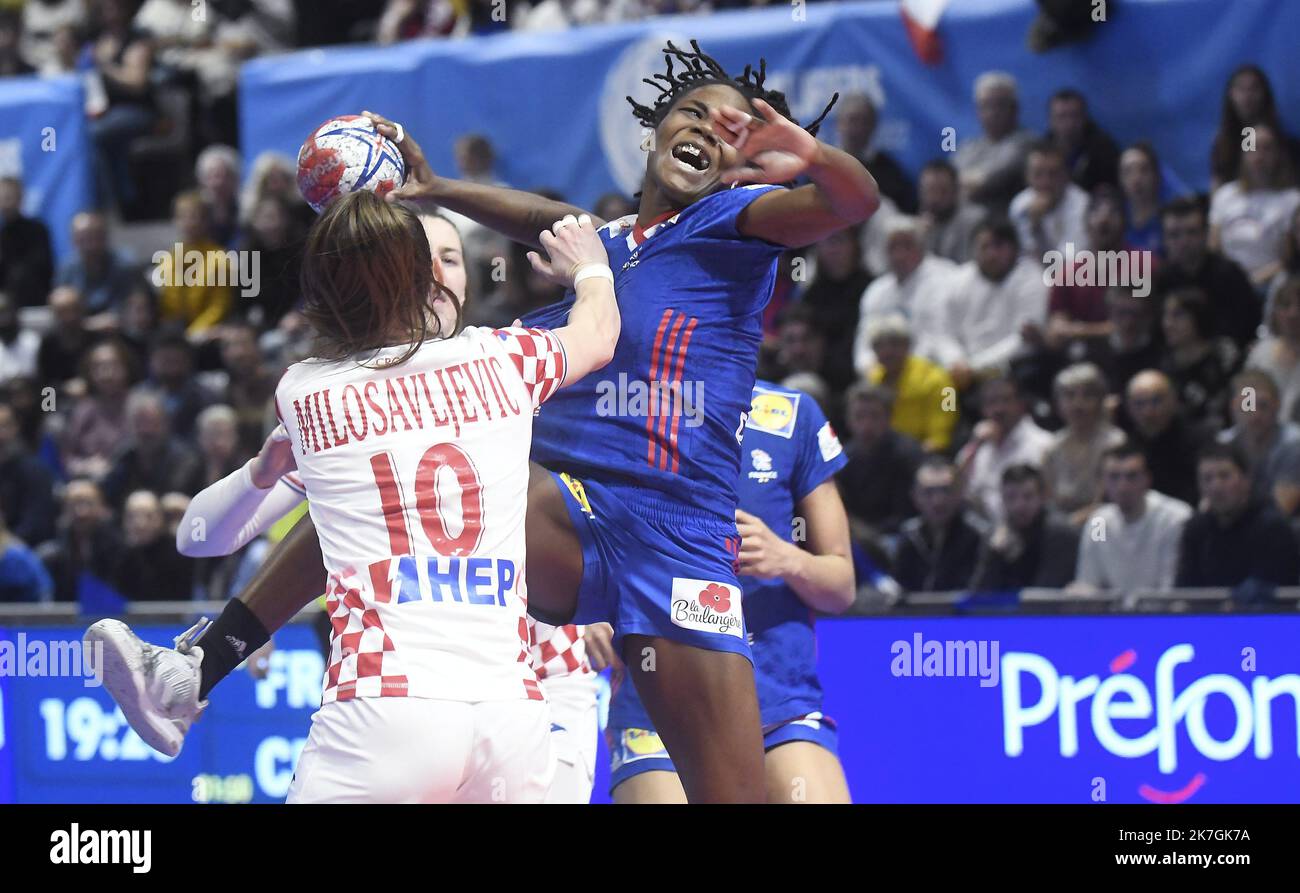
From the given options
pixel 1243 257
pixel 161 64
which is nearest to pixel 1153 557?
pixel 1243 257

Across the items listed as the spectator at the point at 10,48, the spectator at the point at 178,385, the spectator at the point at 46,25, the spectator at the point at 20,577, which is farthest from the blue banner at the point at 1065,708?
the spectator at the point at 46,25

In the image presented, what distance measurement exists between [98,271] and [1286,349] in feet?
24.5

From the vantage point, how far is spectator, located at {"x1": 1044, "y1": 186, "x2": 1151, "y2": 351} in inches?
336

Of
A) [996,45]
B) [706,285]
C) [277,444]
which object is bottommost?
[277,444]

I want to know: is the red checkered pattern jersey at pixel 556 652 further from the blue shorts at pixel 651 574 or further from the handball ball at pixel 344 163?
the handball ball at pixel 344 163

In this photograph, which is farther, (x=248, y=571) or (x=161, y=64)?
(x=161, y=64)

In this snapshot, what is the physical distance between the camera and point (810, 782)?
514 centimetres

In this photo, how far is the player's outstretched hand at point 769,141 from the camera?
12.9ft

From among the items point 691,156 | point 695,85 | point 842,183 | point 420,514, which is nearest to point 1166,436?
point 695,85

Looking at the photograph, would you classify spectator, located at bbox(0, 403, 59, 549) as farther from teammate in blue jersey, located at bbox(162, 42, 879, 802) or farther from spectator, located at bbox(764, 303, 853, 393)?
teammate in blue jersey, located at bbox(162, 42, 879, 802)

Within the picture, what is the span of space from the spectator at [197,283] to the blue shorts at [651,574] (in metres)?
7.53

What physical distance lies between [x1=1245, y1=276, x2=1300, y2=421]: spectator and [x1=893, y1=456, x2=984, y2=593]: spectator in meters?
1.46
